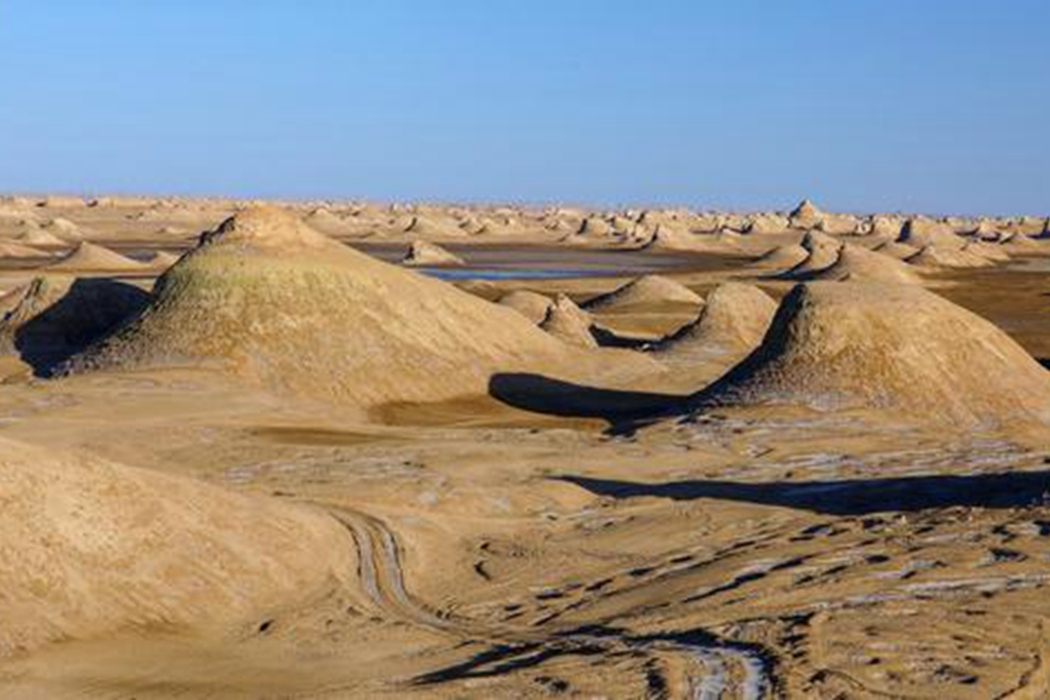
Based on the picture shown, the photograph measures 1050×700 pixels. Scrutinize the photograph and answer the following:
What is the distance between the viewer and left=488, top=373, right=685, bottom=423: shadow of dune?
25641 millimetres

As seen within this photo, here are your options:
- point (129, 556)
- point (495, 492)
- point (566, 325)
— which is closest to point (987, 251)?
point (566, 325)

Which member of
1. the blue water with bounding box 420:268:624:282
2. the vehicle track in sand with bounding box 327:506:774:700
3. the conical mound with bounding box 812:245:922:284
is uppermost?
the conical mound with bounding box 812:245:922:284

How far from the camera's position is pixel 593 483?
18.0 metres

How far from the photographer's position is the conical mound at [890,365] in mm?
22500

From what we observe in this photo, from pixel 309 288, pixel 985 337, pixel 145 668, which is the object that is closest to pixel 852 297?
pixel 985 337

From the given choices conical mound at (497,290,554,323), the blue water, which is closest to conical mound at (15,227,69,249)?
the blue water

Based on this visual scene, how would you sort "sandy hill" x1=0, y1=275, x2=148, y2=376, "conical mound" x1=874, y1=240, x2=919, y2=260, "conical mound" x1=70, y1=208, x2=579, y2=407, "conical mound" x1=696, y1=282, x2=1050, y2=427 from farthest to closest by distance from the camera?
"conical mound" x1=874, y1=240, x2=919, y2=260 → "sandy hill" x1=0, y1=275, x2=148, y2=376 → "conical mound" x1=70, y1=208, x2=579, y2=407 → "conical mound" x1=696, y1=282, x2=1050, y2=427

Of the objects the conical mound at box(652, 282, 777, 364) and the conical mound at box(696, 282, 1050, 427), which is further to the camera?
the conical mound at box(652, 282, 777, 364)

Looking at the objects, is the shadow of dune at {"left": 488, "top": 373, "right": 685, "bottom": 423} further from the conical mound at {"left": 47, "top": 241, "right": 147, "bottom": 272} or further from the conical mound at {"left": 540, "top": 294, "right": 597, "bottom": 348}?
the conical mound at {"left": 47, "top": 241, "right": 147, "bottom": 272}

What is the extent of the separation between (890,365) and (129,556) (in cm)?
1413

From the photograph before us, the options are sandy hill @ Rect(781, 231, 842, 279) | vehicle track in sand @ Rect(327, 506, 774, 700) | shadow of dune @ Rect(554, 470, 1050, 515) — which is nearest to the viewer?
vehicle track in sand @ Rect(327, 506, 774, 700)

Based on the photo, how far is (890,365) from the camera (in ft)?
75.7

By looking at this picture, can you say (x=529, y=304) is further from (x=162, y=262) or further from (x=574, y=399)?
(x=162, y=262)

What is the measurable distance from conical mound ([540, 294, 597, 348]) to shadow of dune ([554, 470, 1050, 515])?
14.8 metres
